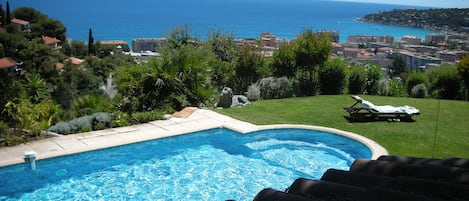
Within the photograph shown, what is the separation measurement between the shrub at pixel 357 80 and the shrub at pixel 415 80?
201 cm

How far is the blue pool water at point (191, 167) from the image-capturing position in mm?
7027

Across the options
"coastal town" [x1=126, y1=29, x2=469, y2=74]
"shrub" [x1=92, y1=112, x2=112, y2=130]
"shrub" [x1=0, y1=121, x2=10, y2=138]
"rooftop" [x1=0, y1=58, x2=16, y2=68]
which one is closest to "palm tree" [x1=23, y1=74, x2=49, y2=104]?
"shrub" [x1=92, y1=112, x2=112, y2=130]

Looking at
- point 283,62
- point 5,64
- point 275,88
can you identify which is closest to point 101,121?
point 275,88

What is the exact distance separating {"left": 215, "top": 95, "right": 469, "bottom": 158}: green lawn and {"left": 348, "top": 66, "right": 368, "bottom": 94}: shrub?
1281 mm

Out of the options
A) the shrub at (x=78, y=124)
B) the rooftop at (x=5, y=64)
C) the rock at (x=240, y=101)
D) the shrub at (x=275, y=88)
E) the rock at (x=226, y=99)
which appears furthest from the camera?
the rooftop at (x=5, y=64)

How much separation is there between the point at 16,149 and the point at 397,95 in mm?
13322

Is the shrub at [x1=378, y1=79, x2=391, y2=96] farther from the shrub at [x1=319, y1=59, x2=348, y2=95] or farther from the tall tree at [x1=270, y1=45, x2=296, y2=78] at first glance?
the tall tree at [x1=270, y1=45, x2=296, y2=78]

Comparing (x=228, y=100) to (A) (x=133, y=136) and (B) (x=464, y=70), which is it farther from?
(B) (x=464, y=70)

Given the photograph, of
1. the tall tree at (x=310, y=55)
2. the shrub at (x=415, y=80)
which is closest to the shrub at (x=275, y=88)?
the tall tree at (x=310, y=55)

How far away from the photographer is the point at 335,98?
14.1m

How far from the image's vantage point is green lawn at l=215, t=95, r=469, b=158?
28.1 feet

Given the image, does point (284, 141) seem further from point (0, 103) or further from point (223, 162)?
point (0, 103)

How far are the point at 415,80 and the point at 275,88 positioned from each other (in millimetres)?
5885

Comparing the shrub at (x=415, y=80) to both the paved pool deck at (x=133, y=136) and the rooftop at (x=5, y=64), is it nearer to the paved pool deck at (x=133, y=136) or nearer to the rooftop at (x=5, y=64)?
the paved pool deck at (x=133, y=136)
